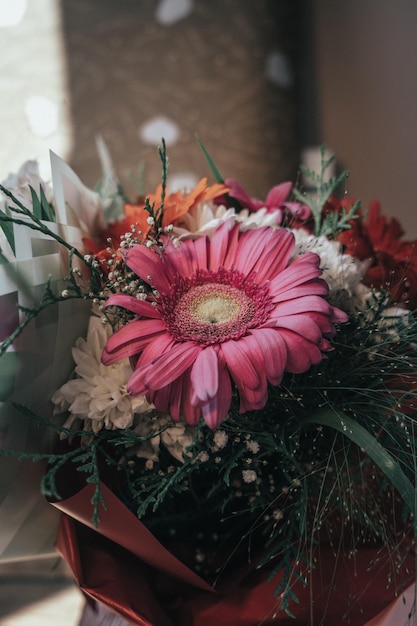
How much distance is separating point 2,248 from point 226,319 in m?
0.17

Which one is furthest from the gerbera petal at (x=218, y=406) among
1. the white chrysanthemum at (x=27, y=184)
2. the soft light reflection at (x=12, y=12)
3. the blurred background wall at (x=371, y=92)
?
the soft light reflection at (x=12, y=12)

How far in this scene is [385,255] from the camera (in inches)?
18.4

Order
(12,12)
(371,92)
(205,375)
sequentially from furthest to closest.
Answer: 1. (12,12)
2. (371,92)
3. (205,375)

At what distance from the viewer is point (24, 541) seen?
1.33 feet

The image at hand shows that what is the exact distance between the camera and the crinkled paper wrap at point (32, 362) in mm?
351

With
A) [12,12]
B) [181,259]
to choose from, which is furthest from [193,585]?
[12,12]

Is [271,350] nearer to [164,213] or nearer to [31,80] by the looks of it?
[164,213]

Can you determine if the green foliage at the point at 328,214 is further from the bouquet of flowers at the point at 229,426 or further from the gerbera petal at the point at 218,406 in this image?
the gerbera petal at the point at 218,406

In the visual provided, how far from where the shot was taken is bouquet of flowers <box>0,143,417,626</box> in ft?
1.08

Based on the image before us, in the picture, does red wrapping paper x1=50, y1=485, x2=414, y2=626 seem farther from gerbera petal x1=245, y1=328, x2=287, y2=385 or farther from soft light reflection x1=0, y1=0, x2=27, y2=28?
soft light reflection x1=0, y1=0, x2=27, y2=28

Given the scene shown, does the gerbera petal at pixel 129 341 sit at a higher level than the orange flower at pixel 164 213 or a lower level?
lower

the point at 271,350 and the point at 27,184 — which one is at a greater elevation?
the point at 27,184

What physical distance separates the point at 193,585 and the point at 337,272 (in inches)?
10.4

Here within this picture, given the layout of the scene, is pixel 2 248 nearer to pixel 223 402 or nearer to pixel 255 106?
pixel 223 402
